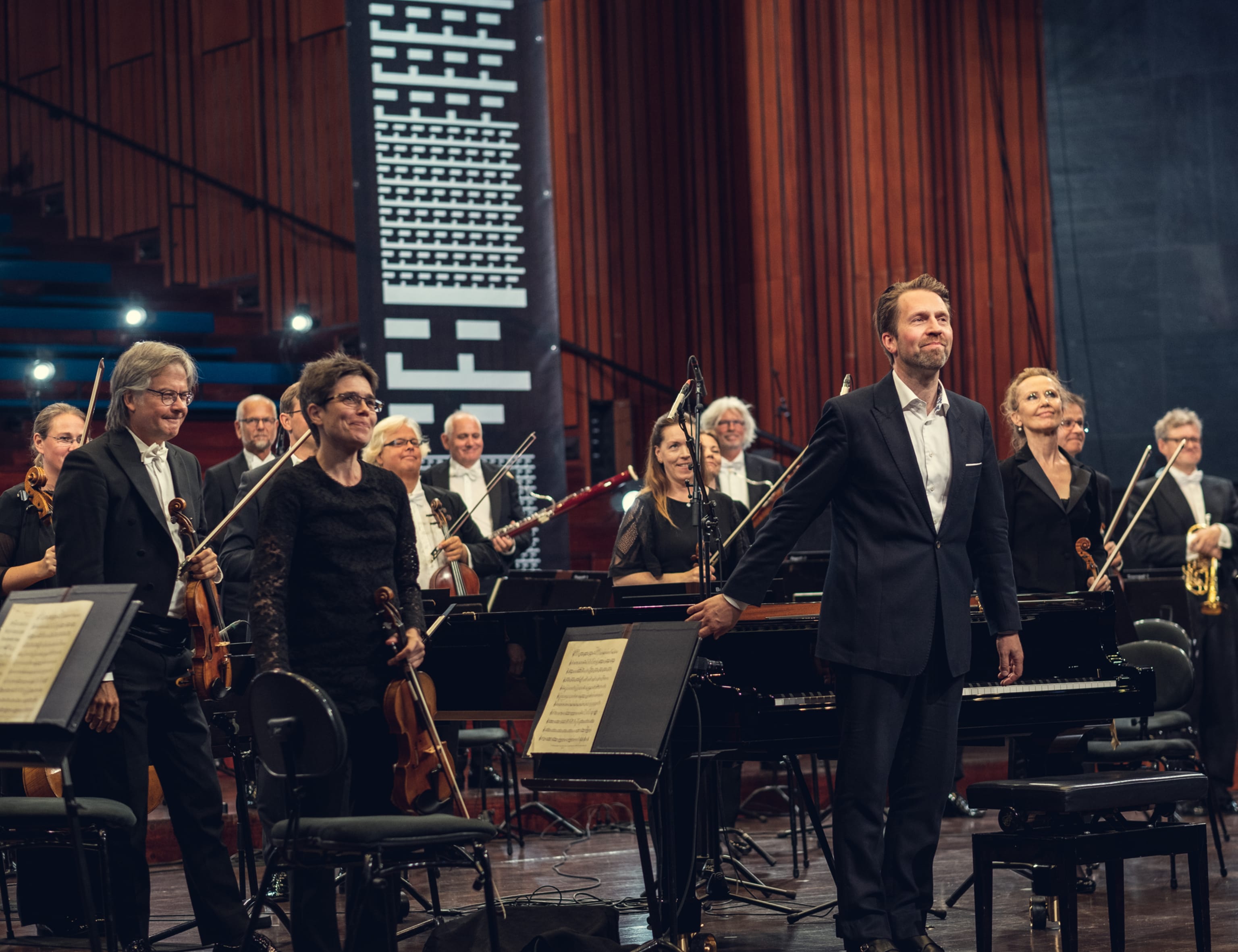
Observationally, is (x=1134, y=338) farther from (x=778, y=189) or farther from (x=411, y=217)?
(x=411, y=217)

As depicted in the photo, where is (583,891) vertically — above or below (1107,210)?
below

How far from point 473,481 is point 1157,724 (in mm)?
2503

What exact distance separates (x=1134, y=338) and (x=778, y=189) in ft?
7.28

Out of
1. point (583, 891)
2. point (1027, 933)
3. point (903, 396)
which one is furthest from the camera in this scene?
point (583, 891)

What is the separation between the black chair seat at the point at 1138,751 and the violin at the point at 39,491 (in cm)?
291

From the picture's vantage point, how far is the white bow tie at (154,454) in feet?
11.0

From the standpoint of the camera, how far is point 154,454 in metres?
3.37

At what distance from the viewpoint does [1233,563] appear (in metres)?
5.97

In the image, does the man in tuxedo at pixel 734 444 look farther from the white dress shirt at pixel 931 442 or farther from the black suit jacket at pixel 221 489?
the white dress shirt at pixel 931 442

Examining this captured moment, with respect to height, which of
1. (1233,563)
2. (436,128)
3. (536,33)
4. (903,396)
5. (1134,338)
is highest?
(536,33)

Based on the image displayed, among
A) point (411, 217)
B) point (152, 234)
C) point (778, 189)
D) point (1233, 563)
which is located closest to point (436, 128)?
point (411, 217)

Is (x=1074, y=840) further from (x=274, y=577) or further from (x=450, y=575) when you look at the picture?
(x=450, y=575)

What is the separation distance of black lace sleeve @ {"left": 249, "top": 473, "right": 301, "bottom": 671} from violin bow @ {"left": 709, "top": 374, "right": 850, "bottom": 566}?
1.01m

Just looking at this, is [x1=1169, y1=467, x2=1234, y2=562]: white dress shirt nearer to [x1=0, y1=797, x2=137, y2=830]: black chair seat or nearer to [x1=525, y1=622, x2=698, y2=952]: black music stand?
[x1=525, y1=622, x2=698, y2=952]: black music stand
